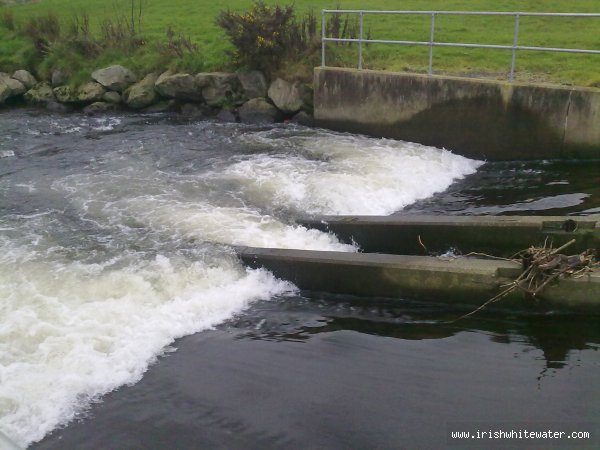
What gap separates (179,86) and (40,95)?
4.58 meters

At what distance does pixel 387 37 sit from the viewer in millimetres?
16031

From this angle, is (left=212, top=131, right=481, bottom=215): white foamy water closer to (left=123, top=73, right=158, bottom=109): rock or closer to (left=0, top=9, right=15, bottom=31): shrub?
(left=123, top=73, right=158, bottom=109): rock

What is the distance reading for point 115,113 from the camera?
16.3 meters

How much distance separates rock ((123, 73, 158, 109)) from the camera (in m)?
16.1

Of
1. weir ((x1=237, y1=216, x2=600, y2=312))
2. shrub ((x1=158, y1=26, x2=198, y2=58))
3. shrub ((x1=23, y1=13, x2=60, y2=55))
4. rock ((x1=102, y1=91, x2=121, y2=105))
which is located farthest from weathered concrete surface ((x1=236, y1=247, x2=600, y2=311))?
shrub ((x1=23, y1=13, x2=60, y2=55))

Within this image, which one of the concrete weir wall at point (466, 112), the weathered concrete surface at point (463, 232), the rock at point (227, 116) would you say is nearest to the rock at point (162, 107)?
the rock at point (227, 116)

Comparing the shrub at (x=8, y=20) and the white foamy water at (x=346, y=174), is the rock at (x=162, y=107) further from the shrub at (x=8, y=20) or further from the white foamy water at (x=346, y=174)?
the shrub at (x=8, y=20)

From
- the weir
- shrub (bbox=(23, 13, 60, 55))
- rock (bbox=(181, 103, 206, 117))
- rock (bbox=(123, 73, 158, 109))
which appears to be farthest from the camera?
shrub (bbox=(23, 13, 60, 55))

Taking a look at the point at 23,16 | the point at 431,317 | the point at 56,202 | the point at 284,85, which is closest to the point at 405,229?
the point at 431,317

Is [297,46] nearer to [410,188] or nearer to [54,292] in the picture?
[410,188]

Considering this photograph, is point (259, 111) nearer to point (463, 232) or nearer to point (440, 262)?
point (463, 232)

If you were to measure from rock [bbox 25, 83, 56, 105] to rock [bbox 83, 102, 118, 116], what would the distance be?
1313 mm

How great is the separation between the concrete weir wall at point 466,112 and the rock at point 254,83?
182 centimetres

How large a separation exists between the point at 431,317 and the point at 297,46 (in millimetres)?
10478
